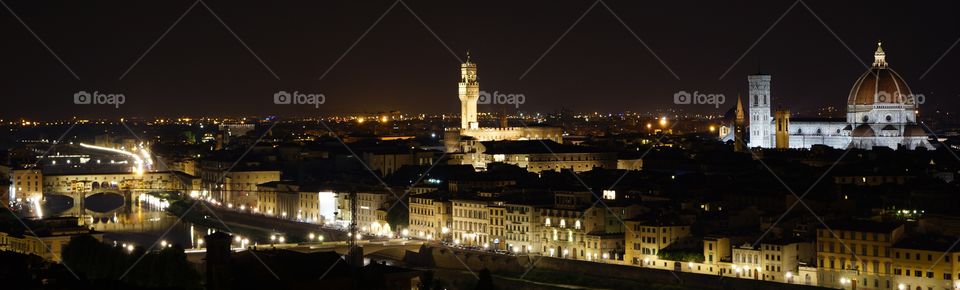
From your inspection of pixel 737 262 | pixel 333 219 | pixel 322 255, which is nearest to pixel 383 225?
pixel 333 219

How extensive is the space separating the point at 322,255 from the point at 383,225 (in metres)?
12.1

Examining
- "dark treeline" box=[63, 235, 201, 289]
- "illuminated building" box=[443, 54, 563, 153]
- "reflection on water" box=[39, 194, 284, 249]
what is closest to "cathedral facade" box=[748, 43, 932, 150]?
"illuminated building" box=[443, 54, 563, 153]

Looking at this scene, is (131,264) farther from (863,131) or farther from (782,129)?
(782,129)

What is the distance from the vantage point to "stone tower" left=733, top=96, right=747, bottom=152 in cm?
4578

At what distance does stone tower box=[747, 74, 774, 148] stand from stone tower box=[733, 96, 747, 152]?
0.44 m

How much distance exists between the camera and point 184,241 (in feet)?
102

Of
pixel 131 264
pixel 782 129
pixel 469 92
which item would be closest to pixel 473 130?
pixel 469 92

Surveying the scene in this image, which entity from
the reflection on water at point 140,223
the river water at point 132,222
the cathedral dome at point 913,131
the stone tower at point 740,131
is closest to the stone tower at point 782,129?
the stone tower at point 740,131

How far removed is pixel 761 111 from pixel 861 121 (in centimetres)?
307

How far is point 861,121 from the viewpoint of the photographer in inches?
1795

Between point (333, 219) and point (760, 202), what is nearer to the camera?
point (760, 202)

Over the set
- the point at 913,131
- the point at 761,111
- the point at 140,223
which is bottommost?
the point at 140,223

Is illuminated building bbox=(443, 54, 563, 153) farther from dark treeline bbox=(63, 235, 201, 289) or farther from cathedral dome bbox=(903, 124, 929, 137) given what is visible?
dark treeline bbox=(63, 235, 201, 289)

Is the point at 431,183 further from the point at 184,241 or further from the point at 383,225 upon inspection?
the point at 184,241
